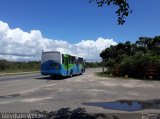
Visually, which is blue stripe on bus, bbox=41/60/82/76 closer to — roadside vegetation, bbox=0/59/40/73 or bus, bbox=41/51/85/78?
bus, bbox=41/51/85/78

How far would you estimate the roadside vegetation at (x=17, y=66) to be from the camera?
69.9 metres

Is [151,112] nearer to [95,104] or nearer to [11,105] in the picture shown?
[95,104]

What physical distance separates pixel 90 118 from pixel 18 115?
2.40 m

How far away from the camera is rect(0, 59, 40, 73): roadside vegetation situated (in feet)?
229

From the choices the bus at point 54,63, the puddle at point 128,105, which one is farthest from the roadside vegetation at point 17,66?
the puddle at point 128,105

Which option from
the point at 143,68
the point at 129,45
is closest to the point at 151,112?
the point at 143,68

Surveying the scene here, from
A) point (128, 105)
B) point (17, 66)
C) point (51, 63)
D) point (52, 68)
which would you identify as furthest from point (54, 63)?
point (17, 66)

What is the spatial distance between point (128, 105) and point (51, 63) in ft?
71.2

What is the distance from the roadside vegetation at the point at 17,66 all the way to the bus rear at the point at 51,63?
94.5ft

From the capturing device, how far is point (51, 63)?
3628 centimetres

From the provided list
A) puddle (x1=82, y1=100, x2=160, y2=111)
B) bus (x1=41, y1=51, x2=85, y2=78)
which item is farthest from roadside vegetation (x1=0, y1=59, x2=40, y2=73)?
puddle (x1=82, y1=100, x2=160, y2=111)

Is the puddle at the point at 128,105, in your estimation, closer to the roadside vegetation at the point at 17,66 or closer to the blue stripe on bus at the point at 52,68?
the blue stripe on bus at the point at 52,68

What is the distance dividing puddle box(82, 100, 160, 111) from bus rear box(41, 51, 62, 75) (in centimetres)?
1983

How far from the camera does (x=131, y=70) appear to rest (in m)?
41.2
